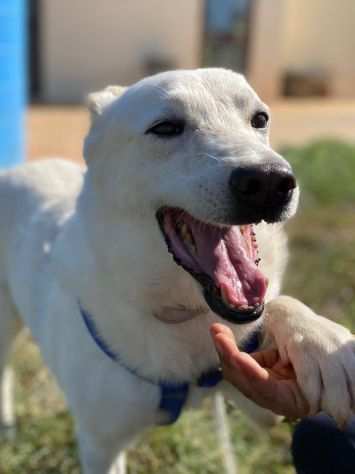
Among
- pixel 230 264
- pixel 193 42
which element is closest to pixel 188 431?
pixel 230 264

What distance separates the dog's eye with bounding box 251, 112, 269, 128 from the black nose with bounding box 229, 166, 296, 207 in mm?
362

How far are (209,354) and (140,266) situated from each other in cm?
34

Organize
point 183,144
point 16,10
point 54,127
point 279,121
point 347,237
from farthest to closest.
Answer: point 279,121 < point 54,127 < point 16,10 < point 347,237 < point 183,144

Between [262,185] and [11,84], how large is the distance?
4.24m

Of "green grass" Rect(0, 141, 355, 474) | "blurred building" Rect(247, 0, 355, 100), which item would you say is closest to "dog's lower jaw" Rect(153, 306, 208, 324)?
"green grass" Rect(0, 141, 355, 474)

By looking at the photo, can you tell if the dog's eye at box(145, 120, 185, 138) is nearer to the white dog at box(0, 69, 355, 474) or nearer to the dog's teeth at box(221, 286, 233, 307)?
the white dog at box(0, 69, 355, 474)

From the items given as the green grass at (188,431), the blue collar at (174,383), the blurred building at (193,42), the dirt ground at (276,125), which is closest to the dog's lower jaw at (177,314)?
the blue collar at (174,383)

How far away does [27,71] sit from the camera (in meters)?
10.7

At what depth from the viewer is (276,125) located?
868cm

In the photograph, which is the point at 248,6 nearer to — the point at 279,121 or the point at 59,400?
the point at 279,121

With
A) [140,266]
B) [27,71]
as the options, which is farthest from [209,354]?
[27,71]

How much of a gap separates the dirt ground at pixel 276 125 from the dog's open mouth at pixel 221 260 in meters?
4.90

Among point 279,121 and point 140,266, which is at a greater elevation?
point 140,266

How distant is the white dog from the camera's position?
1.61 metres
